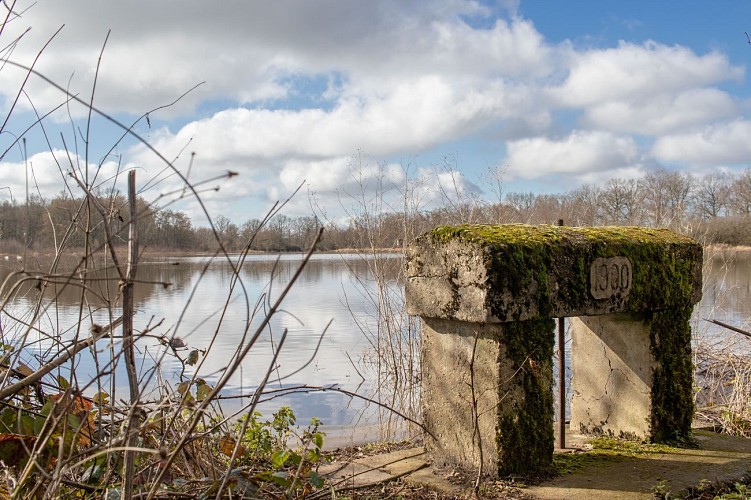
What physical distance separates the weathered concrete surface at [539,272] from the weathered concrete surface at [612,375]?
0.89ft

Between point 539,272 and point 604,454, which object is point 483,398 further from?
point 604,454

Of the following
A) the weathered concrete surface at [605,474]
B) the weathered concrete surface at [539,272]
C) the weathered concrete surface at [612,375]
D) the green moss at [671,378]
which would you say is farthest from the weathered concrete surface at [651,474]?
the weathered concrete surface at [539,272]

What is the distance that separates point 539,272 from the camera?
3.60 m

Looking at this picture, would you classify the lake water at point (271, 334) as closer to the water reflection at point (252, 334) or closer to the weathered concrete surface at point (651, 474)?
the water reflection at point (252, 334)

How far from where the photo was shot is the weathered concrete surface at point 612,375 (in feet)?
14.1

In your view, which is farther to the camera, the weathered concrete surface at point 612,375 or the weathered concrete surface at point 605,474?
the weathered concrete surface at point 612,375

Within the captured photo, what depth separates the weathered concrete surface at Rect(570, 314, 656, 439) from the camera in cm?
430

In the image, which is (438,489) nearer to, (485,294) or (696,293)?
(485,294)

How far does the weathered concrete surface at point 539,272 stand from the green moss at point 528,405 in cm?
12

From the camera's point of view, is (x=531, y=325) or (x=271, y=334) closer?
(x=271, y=334)

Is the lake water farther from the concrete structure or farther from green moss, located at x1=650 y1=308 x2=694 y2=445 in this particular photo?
green moss, located at x1=650 y1=308 x2=694 y2=445

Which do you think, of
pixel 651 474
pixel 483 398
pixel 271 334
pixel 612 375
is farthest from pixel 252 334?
pixel 271 334

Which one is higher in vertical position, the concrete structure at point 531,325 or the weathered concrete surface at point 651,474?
the concrete structure at point 531,325

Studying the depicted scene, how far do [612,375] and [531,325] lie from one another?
1.20 meters
